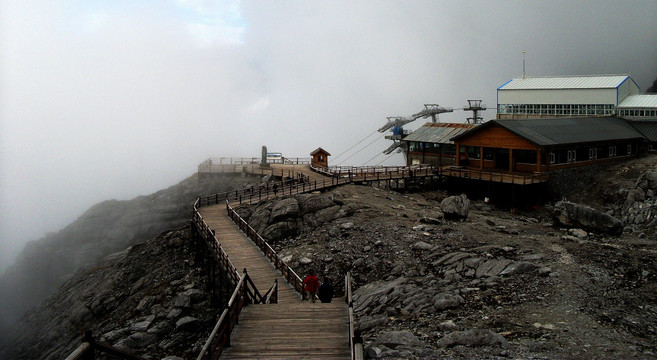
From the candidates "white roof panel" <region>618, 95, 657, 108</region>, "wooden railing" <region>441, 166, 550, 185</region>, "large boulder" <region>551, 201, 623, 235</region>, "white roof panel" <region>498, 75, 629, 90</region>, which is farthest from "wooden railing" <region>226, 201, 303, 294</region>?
"white roof panel" <region>618, 95, 657, 108</region>

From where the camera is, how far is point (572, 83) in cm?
6681

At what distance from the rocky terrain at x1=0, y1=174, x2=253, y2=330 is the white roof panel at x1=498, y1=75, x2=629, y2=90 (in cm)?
3650

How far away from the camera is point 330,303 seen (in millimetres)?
20547

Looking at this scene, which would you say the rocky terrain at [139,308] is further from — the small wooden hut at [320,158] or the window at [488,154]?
the window at [488,154]

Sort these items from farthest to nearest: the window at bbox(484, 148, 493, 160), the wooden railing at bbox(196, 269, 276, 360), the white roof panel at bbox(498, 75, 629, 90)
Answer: the white roof panel at bbox(498, 75, 629, 90) → the window at bbox(484, 148, 493, 160) → the wooden railing at bbox(196, 269, 276, 360)

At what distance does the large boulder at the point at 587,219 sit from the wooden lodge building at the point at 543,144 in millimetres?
13320

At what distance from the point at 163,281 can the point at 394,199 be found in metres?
19.3

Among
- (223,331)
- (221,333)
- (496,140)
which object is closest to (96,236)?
(496,140)

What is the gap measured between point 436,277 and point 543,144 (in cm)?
2565

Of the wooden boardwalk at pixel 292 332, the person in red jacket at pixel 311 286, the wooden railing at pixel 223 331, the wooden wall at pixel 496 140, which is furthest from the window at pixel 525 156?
the wooden railing at pixel 223 331

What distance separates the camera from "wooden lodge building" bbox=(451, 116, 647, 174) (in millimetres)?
50438

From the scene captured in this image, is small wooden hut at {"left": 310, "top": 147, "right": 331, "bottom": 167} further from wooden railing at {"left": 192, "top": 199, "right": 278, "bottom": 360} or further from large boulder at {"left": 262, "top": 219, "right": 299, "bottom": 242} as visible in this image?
wooden railing at {"left": 192, "top": 199, "right": 278, "bottom": 360}

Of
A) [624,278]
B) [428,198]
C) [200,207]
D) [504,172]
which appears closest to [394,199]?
[428,198]

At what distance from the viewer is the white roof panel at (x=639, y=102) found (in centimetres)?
6176
